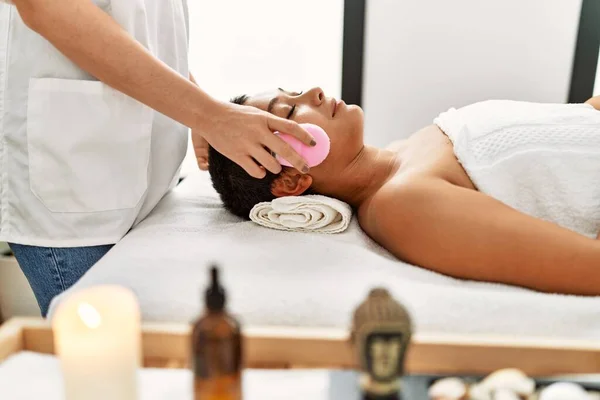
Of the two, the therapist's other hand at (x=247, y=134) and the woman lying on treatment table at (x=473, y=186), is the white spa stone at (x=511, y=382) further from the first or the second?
the therapist's other hand at (x=247, y=134)

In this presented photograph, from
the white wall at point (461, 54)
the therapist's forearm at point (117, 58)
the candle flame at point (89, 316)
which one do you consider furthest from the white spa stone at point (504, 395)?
the white wall at point (461, 54)

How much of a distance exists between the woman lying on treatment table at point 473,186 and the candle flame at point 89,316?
2.33ft

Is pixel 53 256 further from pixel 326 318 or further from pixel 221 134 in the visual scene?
pixel 326 318

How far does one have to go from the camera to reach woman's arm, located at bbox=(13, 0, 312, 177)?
3.54 feet

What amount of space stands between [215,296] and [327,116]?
88cm

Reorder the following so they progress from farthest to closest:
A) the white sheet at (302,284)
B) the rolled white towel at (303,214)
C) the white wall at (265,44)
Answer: the white wall at (265,44), the rolled white towel at (303,214), the white sheet at (302,284)

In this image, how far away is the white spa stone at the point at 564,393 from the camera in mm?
667

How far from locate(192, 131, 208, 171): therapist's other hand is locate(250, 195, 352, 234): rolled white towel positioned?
1.17 ft

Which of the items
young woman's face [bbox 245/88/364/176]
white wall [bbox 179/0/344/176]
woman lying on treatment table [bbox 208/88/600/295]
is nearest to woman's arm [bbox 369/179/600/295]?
woman lying on treatment table [bbox 208/88/600/295]

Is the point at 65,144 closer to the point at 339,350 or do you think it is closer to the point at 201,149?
the point at 201,149

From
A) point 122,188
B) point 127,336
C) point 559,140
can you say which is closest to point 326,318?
point 127,336

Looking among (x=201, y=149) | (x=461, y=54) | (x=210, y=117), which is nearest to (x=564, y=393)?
(x=210, y=117)

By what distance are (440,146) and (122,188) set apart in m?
0.79

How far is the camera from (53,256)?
1.24 meters
